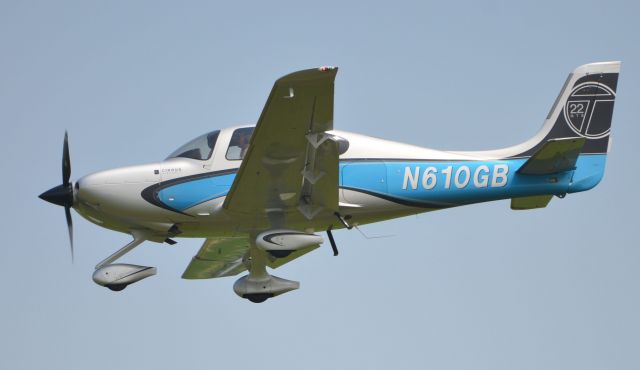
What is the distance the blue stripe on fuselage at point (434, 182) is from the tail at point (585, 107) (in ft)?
2.56

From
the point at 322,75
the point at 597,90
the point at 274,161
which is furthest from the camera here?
the point at 597,90

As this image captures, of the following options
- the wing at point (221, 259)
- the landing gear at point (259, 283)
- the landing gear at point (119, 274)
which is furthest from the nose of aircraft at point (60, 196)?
the landing gear at point (259, 283)

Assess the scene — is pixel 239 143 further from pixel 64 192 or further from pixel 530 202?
pixel 530 202

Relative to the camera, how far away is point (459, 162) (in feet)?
53.7

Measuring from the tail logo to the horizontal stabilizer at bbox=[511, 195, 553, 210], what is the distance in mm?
1502

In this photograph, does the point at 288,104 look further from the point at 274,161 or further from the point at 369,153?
the point at 369,153

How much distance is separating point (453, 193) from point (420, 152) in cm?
88

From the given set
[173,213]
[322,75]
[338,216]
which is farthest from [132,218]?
Answer: [322,75]

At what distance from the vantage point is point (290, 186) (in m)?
15.3

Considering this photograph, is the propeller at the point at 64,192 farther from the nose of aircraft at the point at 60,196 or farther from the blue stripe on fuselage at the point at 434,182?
the blue stripe on fuselage at the point at 434,182

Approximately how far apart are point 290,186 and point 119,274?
3055mm

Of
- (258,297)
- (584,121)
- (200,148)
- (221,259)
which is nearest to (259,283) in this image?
(258,297)

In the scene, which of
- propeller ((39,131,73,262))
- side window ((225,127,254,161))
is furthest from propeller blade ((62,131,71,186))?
side window ((225,127,254,161))

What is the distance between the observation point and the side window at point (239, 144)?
51.0 ft
